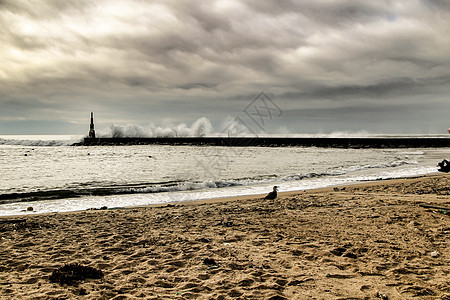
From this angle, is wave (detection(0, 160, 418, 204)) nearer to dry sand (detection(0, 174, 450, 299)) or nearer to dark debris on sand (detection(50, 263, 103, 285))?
dry sand (detection(0, 174, 450, 299))

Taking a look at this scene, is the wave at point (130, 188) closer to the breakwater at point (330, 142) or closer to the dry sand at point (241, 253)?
the dry sand at point (241, 253)

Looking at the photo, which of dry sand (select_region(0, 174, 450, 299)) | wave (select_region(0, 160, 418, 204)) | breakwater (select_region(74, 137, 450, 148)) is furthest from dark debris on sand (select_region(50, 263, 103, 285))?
breakwater (select_region(74, 137, 450, 148))

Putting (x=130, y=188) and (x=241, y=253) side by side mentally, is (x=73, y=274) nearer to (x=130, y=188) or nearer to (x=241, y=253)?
(x=241, y=253)

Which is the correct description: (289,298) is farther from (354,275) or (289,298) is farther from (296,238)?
(296,238)

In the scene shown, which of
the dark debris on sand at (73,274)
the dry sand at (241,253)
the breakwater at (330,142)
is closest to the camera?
the dry sand at (241,253)

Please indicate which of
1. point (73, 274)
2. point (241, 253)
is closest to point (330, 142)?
point (241, 253)

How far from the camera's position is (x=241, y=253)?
5.01m

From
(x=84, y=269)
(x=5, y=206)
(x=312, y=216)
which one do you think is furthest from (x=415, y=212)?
(x=5, y=206)

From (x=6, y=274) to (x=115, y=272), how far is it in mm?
1617

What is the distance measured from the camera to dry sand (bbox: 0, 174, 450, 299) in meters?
3.73

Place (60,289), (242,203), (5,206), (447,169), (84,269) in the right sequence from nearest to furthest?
(60,289) < (84,269) < (242,203) < (5,206) < (447,169)

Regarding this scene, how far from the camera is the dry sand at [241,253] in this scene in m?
3.73

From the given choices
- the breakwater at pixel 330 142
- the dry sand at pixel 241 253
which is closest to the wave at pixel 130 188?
the dry sand at pixel 241 253

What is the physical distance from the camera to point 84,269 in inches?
169
